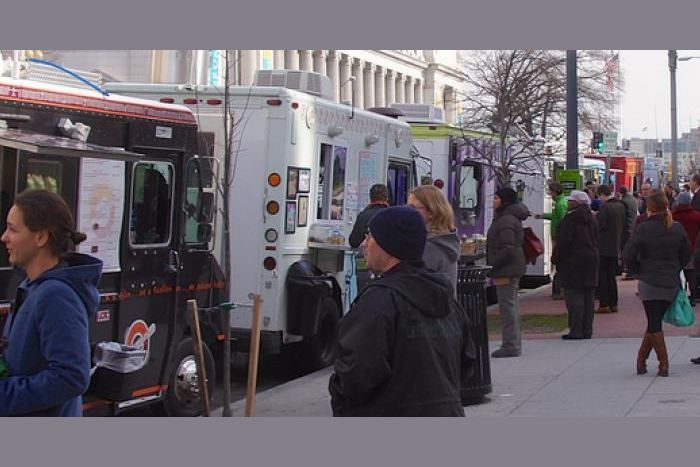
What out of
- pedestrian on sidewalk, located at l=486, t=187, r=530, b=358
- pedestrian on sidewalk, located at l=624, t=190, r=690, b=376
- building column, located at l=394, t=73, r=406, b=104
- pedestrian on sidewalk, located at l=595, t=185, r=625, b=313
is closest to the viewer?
pedestrian on sidewalk, located at l=624, t=190, r=690, b=376

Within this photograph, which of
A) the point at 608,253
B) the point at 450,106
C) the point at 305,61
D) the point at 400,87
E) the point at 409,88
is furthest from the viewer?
the point at 409,88

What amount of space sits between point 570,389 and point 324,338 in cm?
296

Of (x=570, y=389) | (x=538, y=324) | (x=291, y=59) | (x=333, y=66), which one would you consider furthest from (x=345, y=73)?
(x=570, y=389)

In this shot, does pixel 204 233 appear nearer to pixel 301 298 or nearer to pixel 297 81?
pixel 301 298

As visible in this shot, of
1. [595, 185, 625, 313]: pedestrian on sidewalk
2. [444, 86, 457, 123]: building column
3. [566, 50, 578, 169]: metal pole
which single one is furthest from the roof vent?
[444, 86, 457, 123]: building column

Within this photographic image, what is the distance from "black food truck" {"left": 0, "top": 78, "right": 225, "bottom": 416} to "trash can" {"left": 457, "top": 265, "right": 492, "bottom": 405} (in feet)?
6.82

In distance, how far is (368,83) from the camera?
225 ft

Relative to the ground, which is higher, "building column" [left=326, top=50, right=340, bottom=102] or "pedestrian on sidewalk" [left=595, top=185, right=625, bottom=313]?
"building column" [left=326, top=50, right=340, bottom=102]

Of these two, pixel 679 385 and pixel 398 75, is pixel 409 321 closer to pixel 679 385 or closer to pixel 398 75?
pixel 679 385

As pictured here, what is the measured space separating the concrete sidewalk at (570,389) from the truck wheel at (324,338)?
13cm

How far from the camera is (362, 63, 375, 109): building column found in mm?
67562

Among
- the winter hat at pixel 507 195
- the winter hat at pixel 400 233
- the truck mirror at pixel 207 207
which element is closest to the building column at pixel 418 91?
the winter hat at pixel 507 195

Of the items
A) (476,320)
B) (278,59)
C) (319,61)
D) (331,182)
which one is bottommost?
(476,320)

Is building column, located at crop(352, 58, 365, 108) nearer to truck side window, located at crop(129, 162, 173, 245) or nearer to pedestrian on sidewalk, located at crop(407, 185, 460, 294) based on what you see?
truck side window, located at crop(129, 162, 173, 245)
